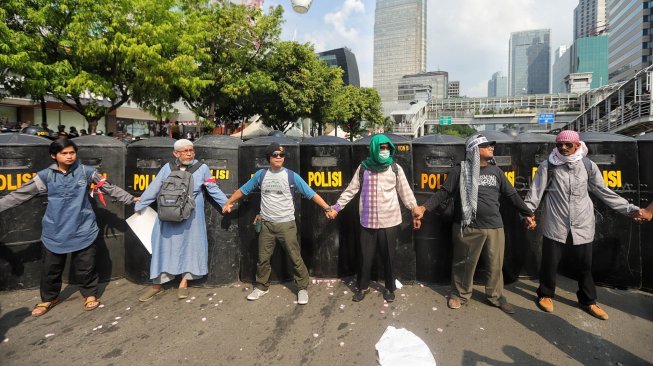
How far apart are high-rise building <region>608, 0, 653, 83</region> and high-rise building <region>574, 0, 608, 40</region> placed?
103 m

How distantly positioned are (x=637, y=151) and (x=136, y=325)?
209 inches

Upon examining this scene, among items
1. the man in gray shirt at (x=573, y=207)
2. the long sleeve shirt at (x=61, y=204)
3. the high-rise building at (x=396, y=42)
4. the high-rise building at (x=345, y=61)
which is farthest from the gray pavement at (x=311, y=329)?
the high-rise building at (x=396, y=42)

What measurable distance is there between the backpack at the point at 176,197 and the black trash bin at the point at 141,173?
0.52m

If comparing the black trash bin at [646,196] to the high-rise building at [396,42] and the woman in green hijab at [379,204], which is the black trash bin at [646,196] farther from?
the high-rise building at [396,42]

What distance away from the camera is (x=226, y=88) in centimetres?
1527

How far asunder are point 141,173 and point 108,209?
600mm

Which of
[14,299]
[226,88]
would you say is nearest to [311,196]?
[14,299]

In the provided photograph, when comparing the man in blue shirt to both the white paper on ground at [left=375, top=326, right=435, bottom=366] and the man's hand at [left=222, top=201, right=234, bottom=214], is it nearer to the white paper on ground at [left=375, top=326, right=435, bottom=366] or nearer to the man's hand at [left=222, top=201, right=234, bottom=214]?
the man's hand at [left=222, top=201, right=234, bottom=214]

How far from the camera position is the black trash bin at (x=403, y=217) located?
389 centimetres

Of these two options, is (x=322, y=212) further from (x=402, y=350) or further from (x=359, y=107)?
(x=359, y=107)

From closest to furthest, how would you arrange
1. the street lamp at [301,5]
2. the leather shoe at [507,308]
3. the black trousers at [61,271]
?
the leather shoe at [507,308] → the black trousers at [61,271] → the street lamp at [301,5]

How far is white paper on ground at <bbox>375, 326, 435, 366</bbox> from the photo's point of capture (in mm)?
2619

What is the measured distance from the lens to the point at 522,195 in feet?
12.9

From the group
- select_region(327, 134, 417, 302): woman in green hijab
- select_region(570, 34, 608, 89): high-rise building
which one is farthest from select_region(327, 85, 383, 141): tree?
select_region(570, 34, 608, 89): high-rise building
